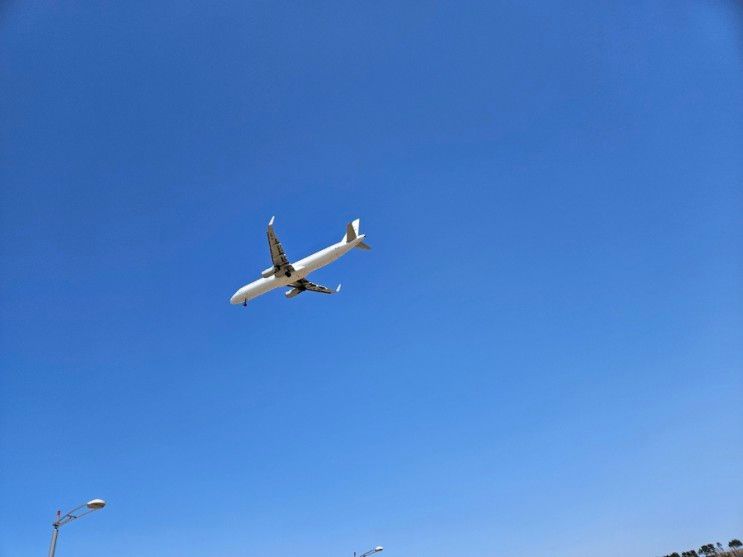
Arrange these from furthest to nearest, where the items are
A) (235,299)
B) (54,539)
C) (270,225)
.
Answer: (235,299)
(270,225)
(54,539)

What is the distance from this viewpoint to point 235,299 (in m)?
56.4

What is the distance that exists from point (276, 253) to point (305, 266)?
3.26 metres

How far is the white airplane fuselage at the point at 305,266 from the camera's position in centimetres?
5391

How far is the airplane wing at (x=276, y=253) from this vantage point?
171 feet

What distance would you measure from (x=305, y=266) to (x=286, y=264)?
194 cm

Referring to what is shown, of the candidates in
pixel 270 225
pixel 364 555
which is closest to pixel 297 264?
pixel 270 225

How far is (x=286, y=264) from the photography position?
2104 inches

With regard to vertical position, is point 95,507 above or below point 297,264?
below

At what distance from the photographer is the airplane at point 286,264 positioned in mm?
52875

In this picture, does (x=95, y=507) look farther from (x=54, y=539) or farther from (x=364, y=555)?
(x=364, y=555)

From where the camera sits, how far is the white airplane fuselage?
177ft

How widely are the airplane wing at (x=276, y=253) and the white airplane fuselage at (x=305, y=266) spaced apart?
33.2 inches

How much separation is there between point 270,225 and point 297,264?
4.90 m

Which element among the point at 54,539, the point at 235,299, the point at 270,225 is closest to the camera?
the point at 54,539
